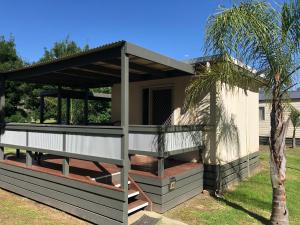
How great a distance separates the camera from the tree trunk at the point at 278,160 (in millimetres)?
5316

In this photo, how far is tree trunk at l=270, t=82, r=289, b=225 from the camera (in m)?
5.32

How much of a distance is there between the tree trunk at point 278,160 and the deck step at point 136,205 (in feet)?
8.02

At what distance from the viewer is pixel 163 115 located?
29.7ft

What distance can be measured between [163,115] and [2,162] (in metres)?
4.74

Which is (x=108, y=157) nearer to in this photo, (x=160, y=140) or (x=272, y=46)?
(x=160, y=140)

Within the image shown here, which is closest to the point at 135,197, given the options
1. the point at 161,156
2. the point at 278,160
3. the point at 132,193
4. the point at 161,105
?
the point at 132,193

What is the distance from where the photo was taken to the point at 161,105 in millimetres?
9062

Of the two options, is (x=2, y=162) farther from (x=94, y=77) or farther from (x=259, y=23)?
(x=259, y=23)

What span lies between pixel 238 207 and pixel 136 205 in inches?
92.6

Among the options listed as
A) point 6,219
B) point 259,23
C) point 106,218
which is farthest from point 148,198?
point 259,23

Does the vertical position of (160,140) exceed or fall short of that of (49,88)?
it falls short

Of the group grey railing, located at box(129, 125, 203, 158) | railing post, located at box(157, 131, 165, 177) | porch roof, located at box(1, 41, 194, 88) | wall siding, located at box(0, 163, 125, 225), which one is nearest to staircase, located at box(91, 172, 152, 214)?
wall siding, located at box(0, 163, 125, 225)

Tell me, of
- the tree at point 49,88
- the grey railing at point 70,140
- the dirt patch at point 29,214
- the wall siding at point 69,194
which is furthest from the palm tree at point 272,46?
the tree at point 49,88

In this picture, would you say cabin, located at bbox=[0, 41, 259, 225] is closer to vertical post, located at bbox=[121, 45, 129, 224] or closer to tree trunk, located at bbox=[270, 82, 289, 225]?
vertical post, located at bbox=[121, 45, 129, 224]
